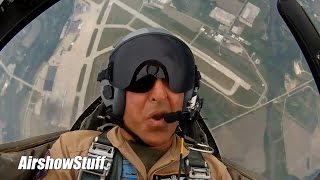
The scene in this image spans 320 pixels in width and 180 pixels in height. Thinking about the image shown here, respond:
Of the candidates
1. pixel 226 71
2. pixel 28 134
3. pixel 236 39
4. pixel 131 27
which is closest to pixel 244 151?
pixel 226 71

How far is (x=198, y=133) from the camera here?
71.6 inches

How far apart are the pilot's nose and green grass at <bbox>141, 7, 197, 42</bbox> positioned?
191cm

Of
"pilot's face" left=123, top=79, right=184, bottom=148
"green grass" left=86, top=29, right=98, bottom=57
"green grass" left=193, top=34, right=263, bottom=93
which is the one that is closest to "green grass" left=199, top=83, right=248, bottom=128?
"green grass" left=193, top=34, right=263, bottom=93

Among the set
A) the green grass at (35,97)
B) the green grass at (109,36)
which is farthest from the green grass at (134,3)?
the green grass at (35,97)

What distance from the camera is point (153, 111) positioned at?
133cm

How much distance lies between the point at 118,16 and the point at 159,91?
2.13 metres

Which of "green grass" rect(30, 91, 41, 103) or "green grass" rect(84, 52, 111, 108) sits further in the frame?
"green grass" rect(30, 91, 41, 103)

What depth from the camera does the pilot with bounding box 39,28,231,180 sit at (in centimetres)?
136

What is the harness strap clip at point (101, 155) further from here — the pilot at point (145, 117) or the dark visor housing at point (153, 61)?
the dark visor housing at point (153, 61)

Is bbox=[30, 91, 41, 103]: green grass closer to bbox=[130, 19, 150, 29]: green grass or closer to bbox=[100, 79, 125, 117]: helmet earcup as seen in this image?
bbox=[130, 19, 150, 29]: green grass

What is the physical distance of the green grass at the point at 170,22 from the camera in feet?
10.8

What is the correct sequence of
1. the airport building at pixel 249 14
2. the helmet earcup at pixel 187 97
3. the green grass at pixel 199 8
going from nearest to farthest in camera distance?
the helmet earcup at pixel 187 97
the green grass at pixel 199 8
the airport building at pixel 249 14

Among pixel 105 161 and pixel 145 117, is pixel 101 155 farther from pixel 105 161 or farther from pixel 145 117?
pixel 145 117

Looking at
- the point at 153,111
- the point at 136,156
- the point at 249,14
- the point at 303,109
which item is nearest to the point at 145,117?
the point at 153,111
